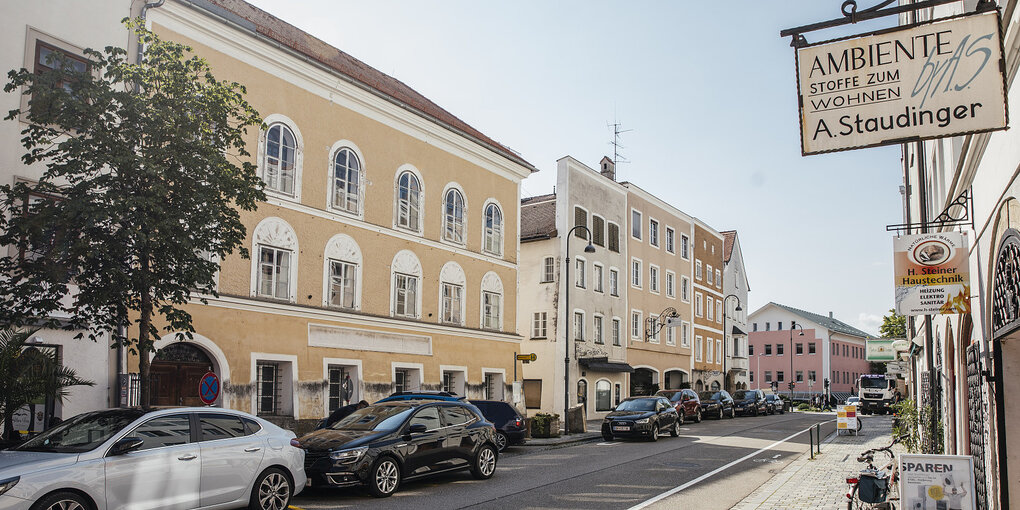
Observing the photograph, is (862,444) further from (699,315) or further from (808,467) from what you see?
(699,315)

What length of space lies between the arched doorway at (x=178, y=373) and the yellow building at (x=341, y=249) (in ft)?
0.11

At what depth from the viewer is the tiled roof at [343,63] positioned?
23078 millimetres

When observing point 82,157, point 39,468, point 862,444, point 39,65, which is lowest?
point 862,444

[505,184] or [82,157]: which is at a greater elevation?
[505,184]

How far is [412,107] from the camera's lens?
88.5 feet

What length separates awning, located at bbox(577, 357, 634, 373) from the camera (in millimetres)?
38875

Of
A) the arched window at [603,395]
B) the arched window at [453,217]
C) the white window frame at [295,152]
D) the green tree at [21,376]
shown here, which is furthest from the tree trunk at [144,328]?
the arched window at [603,395]

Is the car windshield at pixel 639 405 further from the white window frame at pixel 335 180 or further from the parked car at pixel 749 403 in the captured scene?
the parked car at pixel 749 403

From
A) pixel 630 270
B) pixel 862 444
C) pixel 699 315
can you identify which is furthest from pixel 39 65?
pixel 699 315

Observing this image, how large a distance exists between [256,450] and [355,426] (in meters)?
3.46

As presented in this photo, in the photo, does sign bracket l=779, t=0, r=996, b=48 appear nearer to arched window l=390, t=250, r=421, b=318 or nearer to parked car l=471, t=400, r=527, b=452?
parked car l=471, t=400, r=527, b=452

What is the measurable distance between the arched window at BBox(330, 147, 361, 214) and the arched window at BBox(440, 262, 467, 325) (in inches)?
193

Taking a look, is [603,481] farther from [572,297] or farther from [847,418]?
[572,297]

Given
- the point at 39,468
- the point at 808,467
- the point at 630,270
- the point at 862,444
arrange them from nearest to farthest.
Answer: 1. the point at 39,468
2. the point at 808,467
3. the point at 862,444
4. the point at 630,270
